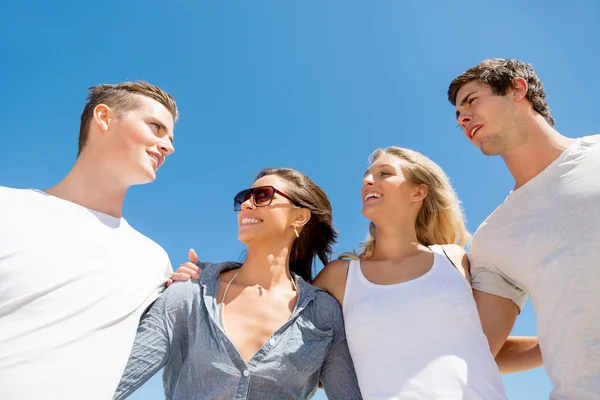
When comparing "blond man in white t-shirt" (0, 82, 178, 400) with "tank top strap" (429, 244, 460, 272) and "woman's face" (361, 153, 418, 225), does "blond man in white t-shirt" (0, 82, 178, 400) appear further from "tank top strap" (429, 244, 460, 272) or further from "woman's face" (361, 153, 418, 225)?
"tank top strap" (429, 244, 460, 272)

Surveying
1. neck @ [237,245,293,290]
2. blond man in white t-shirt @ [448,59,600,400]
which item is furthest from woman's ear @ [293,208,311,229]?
blond man in white t-shirt @ [448,59,600,400]

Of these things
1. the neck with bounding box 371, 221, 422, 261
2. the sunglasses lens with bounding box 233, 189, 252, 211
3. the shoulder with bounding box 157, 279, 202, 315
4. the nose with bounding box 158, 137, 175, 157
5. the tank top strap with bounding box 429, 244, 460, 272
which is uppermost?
the nose with bounding box 158, 137, 175, 157

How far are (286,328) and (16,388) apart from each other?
7.17 feet

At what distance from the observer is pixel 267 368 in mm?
4105

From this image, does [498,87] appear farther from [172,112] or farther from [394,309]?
[172,112]

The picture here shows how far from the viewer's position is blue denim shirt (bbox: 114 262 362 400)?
4070mm

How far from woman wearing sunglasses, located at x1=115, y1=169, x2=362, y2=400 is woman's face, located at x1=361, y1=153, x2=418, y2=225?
111cm

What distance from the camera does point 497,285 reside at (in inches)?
185

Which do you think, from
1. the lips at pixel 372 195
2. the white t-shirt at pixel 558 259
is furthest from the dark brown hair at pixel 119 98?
the white t-shirt at pixel 558 259

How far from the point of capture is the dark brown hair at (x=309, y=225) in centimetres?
591

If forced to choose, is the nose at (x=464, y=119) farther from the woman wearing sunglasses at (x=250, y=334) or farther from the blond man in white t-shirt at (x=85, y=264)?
the blond man in white t-shirt at (x=85, y=264)

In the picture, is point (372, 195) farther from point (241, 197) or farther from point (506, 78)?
point (506, 78)

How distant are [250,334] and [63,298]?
1653 millimetres

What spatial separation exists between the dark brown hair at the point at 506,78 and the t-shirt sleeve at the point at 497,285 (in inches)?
75.5
